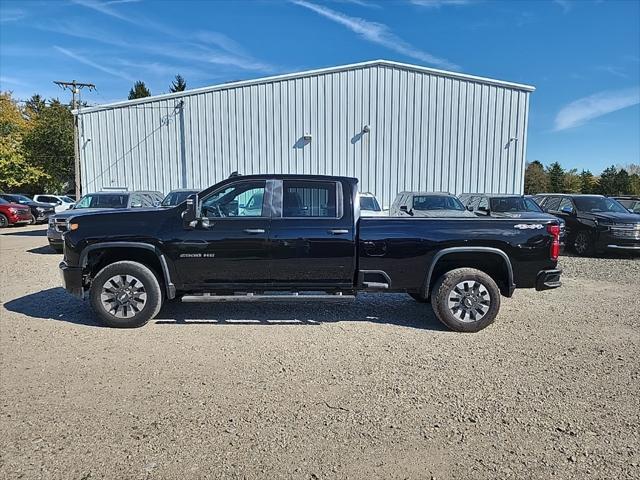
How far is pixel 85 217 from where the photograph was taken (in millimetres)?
5348

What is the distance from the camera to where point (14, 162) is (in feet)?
106

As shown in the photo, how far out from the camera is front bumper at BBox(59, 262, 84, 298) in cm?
531

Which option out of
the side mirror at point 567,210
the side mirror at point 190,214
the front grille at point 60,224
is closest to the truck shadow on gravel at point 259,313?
the side mirror at point 190,214

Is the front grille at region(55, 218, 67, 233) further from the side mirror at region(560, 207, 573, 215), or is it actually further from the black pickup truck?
the side mirror at region(560, 207, 573, 215)

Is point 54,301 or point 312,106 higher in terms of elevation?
point 312,106

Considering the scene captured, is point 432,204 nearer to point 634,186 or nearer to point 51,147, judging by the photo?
point 51,147

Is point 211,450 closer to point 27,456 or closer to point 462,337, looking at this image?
point 27,456

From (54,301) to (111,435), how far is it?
4468 millimetres

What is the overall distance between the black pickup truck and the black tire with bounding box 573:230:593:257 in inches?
305

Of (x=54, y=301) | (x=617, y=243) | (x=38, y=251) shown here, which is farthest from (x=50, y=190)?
(x=617, y=243)

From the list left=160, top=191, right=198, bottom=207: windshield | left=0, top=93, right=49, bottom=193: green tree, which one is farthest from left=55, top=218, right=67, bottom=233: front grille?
left=0, top=93, right=49, bottom=193: green tree

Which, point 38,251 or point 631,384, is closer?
point 631,384

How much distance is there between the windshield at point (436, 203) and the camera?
40.0 ft

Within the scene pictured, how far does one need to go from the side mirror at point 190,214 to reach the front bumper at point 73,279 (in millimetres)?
1443
